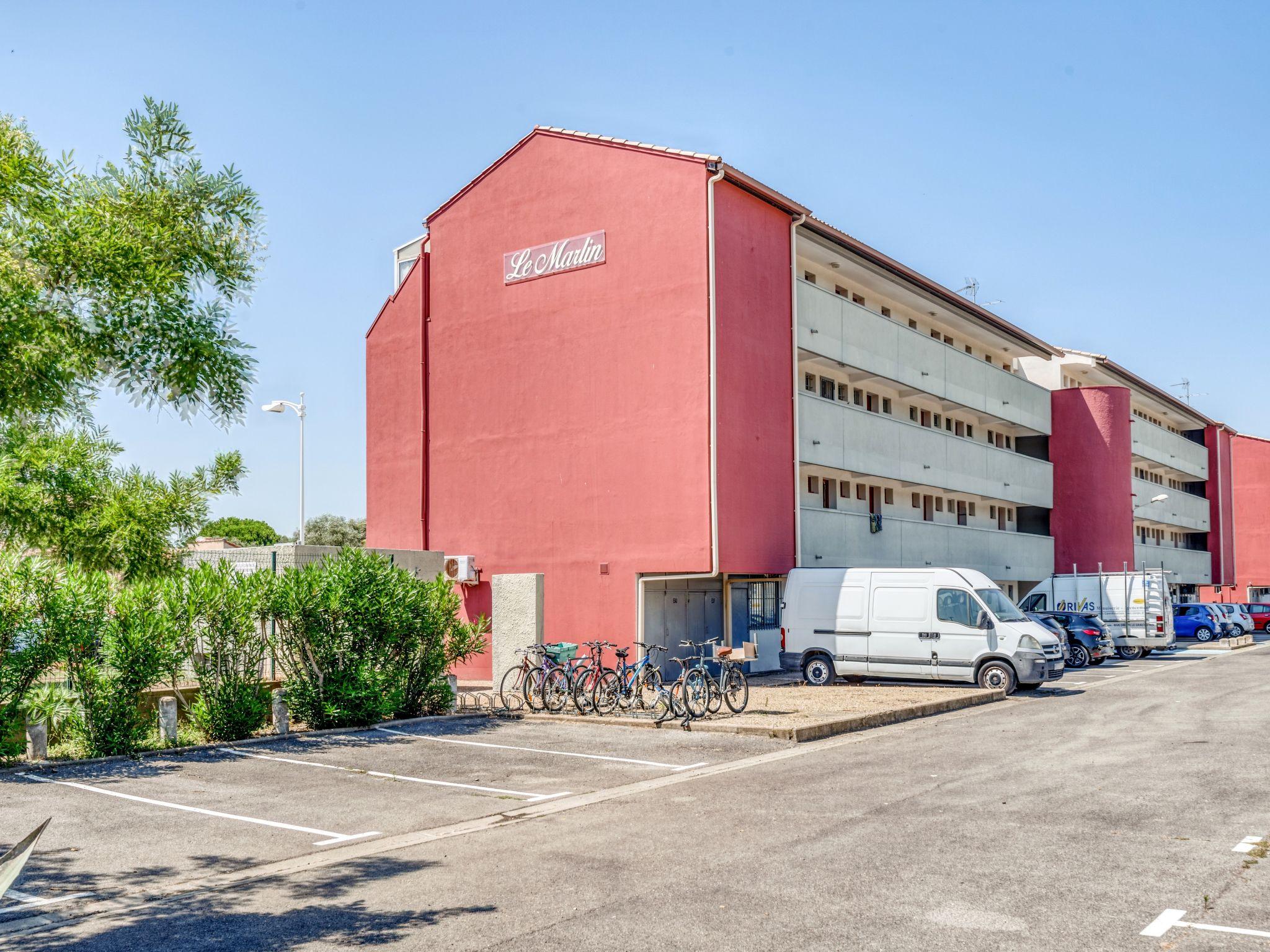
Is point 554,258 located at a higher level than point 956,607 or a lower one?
higher

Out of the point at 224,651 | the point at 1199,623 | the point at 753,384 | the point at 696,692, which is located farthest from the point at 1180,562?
the point at 224,651

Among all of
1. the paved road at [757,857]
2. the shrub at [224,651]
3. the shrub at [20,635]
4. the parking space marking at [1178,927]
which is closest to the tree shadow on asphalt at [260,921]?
the paved road at [757,857]

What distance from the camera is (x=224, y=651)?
49.0 ft

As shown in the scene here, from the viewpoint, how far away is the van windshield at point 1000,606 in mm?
21672

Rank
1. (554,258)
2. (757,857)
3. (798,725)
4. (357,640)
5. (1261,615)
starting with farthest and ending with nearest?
1. (1261,615)
2. (554,258)
3. (357,640)
4. (798,725)
5. (757,857)

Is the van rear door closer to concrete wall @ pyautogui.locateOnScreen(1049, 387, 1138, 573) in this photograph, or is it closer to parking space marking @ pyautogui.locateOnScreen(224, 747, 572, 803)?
parking space marking @ pyautogui.locateOnScreen(224, 747, 572, 803)

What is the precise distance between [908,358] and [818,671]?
1341 cm

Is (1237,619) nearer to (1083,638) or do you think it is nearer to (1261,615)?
(1261,615)

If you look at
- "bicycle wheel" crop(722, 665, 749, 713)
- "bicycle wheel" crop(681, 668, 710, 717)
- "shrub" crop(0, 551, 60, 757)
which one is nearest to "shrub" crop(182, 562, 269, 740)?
"shrub" crop(0, 551, 60, 757)

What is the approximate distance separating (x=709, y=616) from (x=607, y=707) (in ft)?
30.9

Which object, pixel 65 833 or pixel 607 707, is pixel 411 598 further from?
pixel 65 833

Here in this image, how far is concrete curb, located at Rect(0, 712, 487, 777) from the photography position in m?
12.5

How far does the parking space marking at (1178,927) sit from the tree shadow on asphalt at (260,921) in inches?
145

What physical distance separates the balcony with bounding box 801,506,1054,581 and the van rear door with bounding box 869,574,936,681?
2.40m
